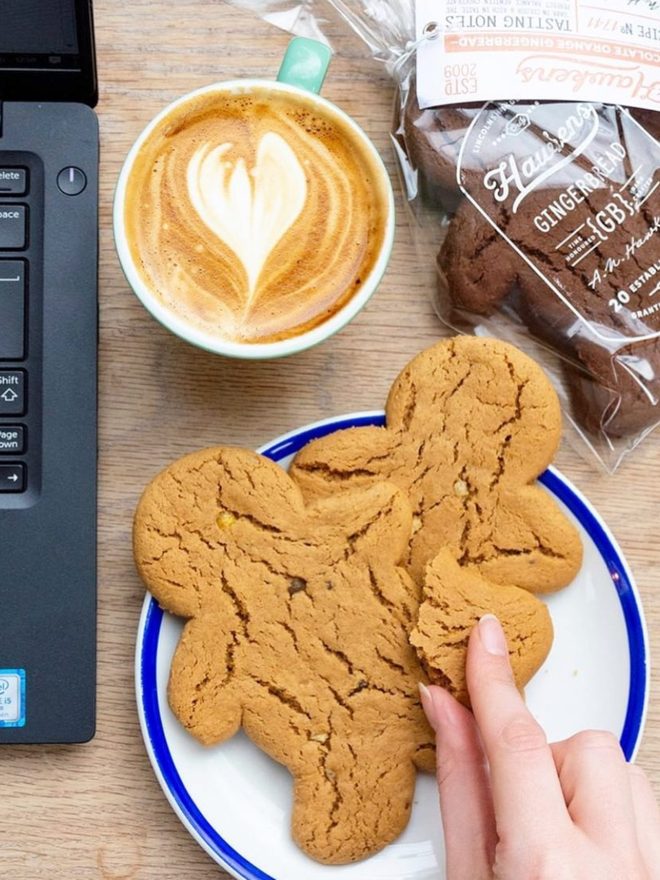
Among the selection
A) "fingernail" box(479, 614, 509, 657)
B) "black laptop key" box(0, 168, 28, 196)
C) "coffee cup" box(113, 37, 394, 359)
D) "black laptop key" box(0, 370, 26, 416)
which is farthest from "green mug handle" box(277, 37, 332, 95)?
"fingernail" box(479, 614, 509, 657)

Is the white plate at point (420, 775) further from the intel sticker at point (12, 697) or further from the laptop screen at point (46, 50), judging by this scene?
the laptop screen at point (46, 50)

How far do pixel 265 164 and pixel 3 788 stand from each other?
612 millimetres

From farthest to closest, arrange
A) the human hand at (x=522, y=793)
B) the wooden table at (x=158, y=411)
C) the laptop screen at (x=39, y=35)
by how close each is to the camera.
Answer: the wooden table at (x=158, y=411) → the laptop screen at (x=39, y=35) → the human hand at (x=522, y=793)

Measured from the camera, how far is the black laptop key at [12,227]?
2.97ft

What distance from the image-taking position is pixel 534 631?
0.90m

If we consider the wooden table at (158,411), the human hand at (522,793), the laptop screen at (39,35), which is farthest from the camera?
the wooden table at (158,411)

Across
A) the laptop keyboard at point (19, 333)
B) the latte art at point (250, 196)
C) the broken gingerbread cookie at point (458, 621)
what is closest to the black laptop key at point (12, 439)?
the laptop keyboard at point (19, 333)

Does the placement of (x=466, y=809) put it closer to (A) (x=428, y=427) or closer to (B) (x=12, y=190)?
(A) (x=428, y=427)

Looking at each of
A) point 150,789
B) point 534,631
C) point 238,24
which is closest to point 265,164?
point 238,24

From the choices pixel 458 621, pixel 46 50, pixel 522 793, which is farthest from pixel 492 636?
pixel 46 50

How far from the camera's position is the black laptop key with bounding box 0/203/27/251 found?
0.91 metres

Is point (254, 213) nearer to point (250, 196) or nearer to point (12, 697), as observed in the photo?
point (250, 196)

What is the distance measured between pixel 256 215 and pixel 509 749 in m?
0.48

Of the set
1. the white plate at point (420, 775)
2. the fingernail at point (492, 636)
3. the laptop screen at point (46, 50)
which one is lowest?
the white plate at point (420, 775)
